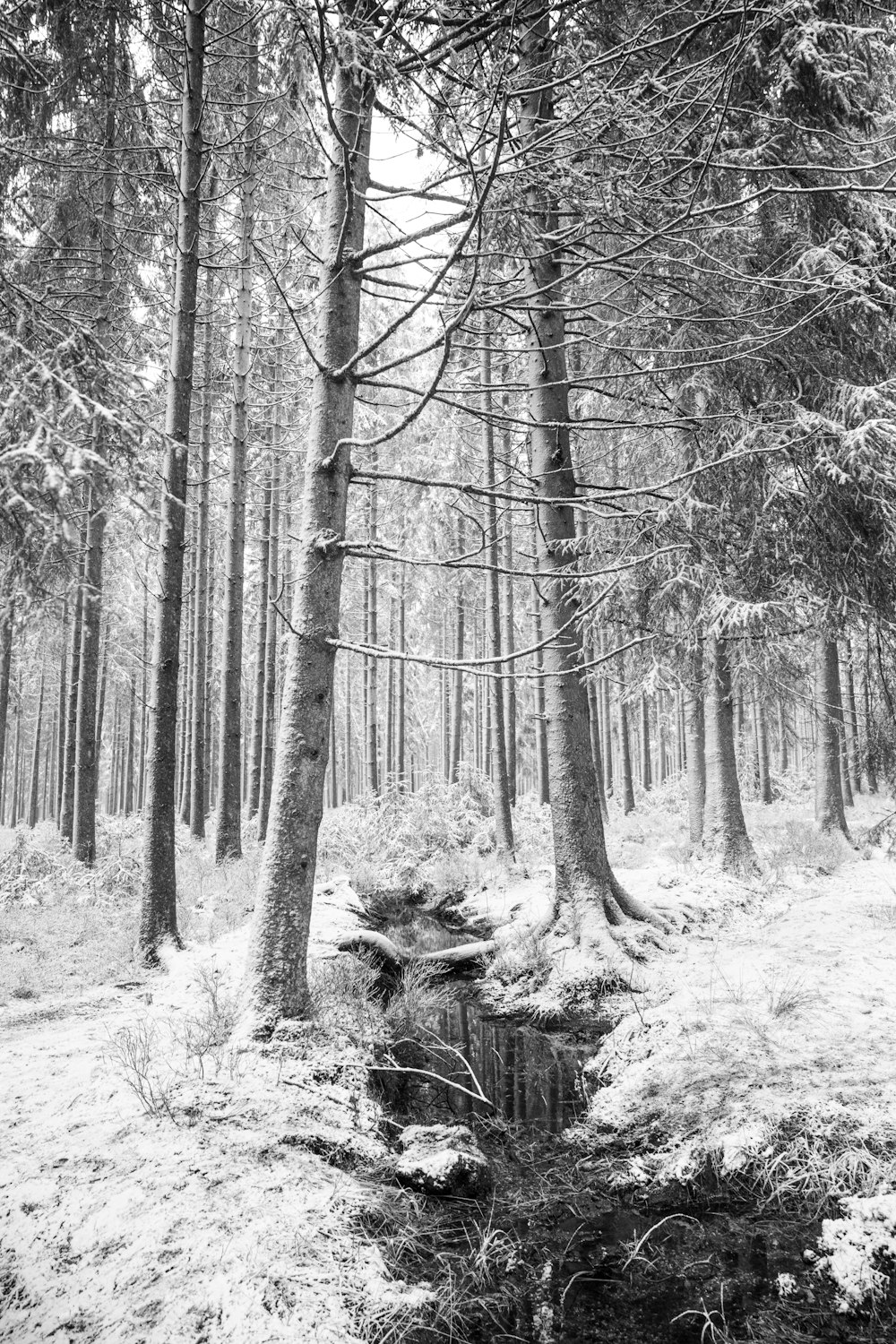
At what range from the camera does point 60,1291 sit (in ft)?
7.84

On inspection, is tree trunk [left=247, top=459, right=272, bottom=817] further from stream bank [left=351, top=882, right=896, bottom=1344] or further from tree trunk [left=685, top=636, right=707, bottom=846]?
stream bank [left=351, top=882, right=896, bottom=1344]

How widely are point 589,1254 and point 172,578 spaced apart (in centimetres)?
628

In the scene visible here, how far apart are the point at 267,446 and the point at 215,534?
7968 millimetres

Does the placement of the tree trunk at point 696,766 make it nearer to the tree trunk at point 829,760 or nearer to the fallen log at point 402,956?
the tree trunk at point 829,760

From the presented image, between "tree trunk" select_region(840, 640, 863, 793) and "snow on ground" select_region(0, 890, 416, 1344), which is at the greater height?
"tree trunk" select_region(840, 640, 863, 793)

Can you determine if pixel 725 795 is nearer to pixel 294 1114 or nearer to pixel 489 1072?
pixel 489 1072

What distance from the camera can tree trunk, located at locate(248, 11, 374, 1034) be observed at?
4.35m

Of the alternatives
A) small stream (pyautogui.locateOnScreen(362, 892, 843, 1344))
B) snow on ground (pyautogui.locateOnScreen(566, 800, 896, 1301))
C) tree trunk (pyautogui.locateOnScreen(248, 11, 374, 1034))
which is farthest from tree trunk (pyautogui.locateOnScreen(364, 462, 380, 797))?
small stream (pyautogui.locateOnScreen(362, 892, 843, 1344))

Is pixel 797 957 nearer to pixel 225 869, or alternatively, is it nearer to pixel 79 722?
pixel 225 869

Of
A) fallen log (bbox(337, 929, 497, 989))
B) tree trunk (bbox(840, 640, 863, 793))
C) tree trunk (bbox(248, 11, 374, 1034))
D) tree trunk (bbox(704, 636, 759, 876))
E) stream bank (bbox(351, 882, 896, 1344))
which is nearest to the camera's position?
stream bank (bbox(351, 882, 896, 1344))

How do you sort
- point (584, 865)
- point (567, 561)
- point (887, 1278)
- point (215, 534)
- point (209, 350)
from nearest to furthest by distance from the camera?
point (887, 1278) → point (584, 865) → point (567, 561) → point (209, 350) → point (215, 534)

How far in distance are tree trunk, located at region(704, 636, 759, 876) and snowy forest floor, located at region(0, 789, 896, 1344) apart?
2100 millimetres

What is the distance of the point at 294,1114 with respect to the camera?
354 cm

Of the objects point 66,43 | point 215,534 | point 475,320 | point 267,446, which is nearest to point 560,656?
point 475,320
